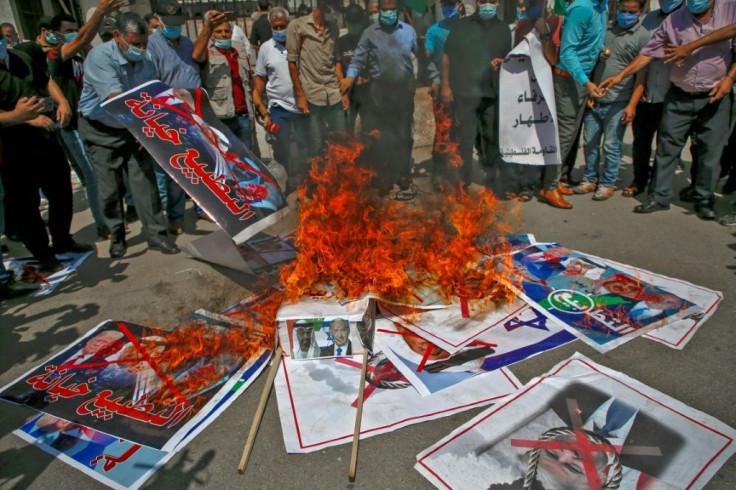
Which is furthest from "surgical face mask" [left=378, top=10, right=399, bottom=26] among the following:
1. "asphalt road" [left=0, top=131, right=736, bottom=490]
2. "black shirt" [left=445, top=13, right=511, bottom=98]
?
"asphalt road" [left=0, top=131, right=736, bottom=490]

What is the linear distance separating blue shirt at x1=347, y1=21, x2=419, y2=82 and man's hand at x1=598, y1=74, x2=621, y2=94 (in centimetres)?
211

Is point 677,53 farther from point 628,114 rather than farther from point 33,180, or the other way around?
point 33,180

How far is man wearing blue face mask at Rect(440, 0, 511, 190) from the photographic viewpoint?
5.32 metres

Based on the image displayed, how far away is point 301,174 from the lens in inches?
246

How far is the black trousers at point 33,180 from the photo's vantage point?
Result: 4.12 m

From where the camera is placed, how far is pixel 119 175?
4727 mm

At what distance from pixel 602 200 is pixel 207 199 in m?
4.43

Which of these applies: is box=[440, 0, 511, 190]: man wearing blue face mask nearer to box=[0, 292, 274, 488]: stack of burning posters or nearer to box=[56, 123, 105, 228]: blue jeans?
box=[0, 292, 274, 488]: stack of burning posters

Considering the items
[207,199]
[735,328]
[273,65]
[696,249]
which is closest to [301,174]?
[273,65]

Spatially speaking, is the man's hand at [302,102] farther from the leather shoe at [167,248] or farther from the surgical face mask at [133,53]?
the leather shoe at [167,248]

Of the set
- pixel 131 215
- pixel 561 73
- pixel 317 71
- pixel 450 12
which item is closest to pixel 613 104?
pixel 561 73

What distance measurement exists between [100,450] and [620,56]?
576 centimetres

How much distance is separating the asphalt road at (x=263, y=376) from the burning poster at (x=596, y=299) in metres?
0.13

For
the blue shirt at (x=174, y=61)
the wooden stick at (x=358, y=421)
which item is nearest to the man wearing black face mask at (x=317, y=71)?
the blue shirt at (x=174, y=61)
